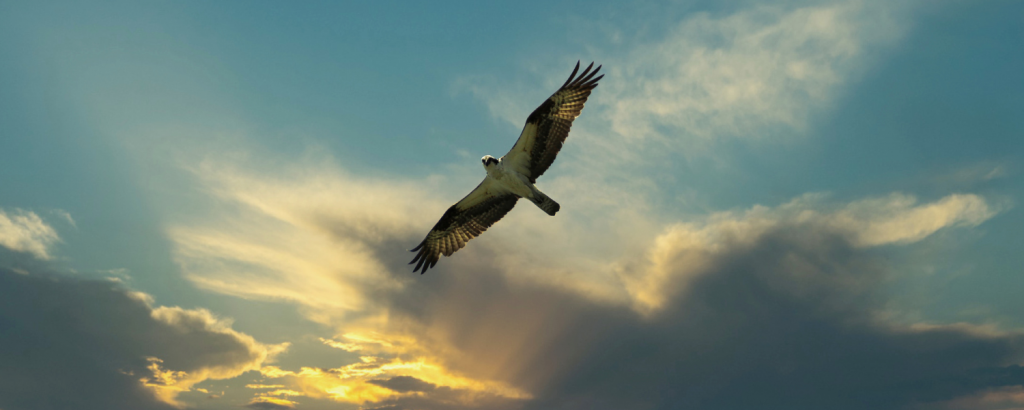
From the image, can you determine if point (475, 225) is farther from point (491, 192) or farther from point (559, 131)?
point (559, 131)

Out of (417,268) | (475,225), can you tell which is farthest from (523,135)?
(417,268)

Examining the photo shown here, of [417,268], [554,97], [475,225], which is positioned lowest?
[417,268]

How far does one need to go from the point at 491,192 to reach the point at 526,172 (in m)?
2.05

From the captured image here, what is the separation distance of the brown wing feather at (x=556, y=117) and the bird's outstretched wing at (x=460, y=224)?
2.64 m

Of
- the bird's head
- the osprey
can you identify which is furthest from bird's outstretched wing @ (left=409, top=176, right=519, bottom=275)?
the bird's head

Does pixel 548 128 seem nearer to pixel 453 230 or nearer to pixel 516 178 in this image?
pixel 516 178

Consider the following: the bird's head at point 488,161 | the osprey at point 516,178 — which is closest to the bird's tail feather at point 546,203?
the osprey at point 516,178

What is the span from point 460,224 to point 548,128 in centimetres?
533

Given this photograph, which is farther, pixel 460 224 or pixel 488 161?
pixel 460 224

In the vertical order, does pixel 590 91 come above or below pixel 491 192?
above

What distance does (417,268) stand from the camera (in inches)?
839

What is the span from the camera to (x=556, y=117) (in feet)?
59.4

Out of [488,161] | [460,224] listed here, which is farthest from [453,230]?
[488,161]

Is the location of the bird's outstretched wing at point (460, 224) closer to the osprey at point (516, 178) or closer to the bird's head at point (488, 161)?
the osprey at point (516, 178)
